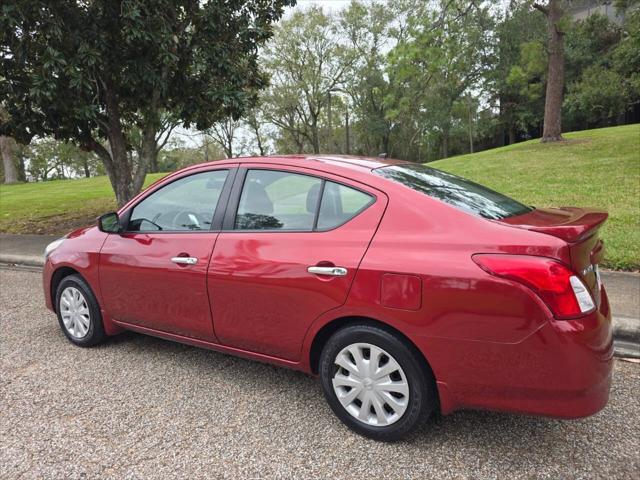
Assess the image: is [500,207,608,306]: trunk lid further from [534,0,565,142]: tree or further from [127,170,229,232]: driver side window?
[534,0,565,142]: tree

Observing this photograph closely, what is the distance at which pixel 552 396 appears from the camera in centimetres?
216

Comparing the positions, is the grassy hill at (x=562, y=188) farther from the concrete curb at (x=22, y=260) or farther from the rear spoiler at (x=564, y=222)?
the rear spoiler at (x=564, y=222)

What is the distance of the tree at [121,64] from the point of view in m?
6.74

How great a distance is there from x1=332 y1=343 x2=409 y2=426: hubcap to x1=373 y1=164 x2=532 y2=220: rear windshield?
0.92 m

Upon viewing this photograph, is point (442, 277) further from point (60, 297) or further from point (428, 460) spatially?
point (60, 297)

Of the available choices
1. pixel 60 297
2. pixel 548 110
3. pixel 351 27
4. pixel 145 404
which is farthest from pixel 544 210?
pixel 351 27

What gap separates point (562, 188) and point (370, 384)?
8977 millimetres

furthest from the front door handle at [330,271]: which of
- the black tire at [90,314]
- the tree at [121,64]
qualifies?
the tree at [121,64]

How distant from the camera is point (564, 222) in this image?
2457mm

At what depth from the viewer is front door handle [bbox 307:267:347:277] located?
254cm

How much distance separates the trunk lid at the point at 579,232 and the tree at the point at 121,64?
21.0ft

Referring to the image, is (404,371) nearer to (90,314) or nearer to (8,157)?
(90,314)

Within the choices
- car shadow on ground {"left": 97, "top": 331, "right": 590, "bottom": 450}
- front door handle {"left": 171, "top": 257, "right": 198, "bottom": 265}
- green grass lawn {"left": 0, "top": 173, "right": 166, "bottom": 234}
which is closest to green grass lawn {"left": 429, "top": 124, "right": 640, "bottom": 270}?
car shadow on ground {"left": 97, "top": 331, "right": 590, "bottom": 450}

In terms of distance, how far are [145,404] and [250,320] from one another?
91 centimetres
